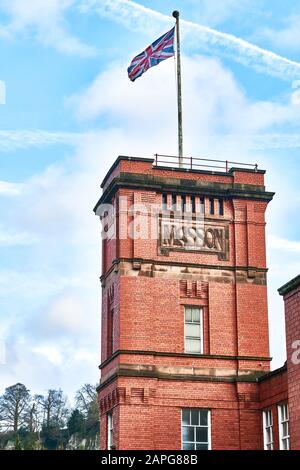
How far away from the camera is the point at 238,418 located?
36062mm

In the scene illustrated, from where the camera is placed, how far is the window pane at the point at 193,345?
3656cm

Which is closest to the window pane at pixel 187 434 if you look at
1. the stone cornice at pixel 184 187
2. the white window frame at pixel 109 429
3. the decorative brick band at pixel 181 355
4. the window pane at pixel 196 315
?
the decorative brick band at pixel 181 355

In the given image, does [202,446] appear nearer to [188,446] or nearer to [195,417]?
[188,446]

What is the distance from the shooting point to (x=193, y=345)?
36.7 metres

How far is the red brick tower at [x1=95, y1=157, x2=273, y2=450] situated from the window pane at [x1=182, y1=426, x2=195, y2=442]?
0.15ft

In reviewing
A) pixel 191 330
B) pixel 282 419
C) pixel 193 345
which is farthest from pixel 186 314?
pixel 282 419

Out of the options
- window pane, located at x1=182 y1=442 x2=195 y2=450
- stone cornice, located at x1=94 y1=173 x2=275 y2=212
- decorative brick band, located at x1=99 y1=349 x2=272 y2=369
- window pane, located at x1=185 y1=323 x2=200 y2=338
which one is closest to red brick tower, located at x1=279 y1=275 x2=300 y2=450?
window pane, located at x1=182 y1=442 x2=195 y2=450

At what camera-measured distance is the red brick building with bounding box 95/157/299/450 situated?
116 feet

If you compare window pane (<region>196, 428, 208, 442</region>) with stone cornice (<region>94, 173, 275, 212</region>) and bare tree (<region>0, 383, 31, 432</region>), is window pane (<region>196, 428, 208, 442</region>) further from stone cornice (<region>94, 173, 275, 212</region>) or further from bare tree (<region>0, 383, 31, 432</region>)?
bare tree (<region>0, 383, 31, 432</region>)

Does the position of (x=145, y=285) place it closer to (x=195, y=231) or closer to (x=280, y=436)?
(x=195, y=231)

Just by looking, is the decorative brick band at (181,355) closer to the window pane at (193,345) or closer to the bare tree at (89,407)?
the window pane at (193,345)

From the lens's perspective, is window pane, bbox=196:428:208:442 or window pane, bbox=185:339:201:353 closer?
window pane, bbox=196:428:208:442

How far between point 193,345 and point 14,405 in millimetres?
77647
